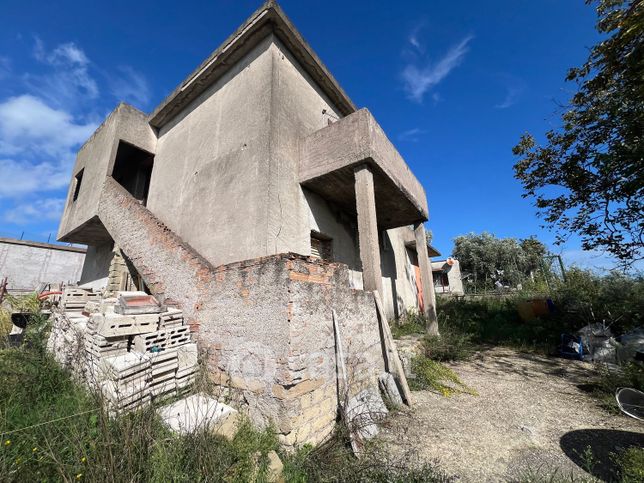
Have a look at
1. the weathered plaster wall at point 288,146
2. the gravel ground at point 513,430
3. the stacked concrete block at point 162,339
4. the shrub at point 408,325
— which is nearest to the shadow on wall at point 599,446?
the gravel ground at point 513,430

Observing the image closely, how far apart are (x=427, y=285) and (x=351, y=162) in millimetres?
4655

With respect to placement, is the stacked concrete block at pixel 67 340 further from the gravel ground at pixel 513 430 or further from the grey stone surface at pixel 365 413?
the gravel ground at pixel 513 430

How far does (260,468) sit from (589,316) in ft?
34.1

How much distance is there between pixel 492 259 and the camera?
89.9 feet

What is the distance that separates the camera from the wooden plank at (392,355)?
4395 millimetres

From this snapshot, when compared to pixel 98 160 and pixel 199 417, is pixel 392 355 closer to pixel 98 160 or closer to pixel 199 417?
pixel 199 417

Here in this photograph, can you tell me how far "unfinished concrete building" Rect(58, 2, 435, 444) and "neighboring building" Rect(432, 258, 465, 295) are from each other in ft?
40.0

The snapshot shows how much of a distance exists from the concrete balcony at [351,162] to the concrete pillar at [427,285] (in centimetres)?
143

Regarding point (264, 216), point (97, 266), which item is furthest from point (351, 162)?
point (97, 266)

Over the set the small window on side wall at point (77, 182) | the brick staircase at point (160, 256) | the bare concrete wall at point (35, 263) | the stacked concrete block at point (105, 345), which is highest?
the small window on side wall at point (77, 182)

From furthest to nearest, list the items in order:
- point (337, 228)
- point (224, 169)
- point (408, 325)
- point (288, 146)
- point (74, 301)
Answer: point (408, 325) < point (337, 228) < point (224, 169) < point (288, 146) < point (74, 301)

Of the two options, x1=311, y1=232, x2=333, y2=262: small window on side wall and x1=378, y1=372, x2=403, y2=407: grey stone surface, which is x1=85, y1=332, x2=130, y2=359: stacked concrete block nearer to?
x1=378, y1=372, x2=403, y2=407: grey stone surface

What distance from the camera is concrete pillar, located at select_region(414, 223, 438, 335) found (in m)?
8.04

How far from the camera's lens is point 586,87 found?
6.94 meters
